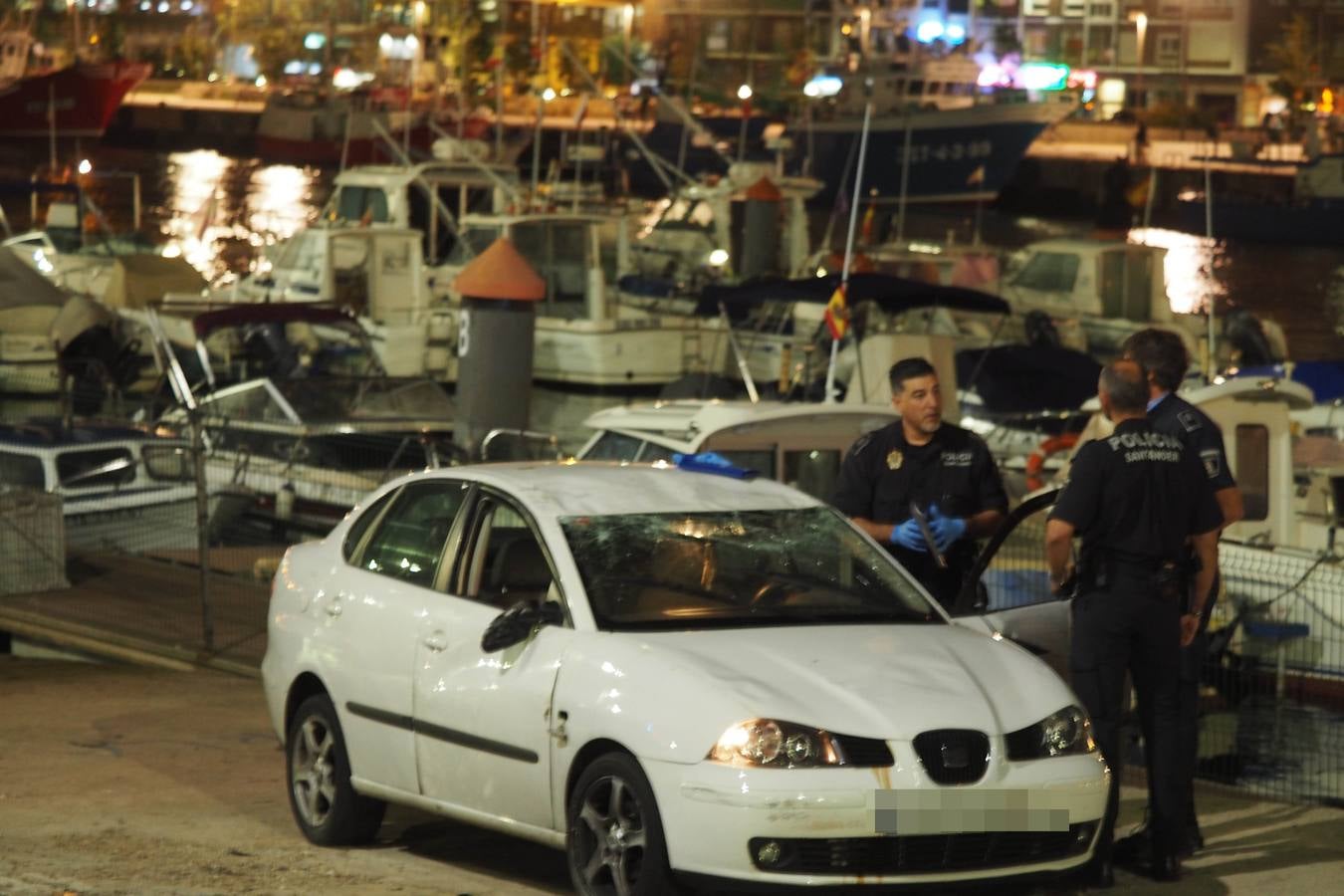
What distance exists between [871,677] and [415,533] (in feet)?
6.83

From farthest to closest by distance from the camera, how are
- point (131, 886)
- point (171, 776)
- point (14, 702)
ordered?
1. point (14, 702)
2. point (171, 776)
3. point (131, 886)

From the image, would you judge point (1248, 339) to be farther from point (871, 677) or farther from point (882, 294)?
point (871, 677)

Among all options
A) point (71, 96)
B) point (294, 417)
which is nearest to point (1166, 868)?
point (294, 417)

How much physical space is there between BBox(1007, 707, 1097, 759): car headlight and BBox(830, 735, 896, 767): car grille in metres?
0.43

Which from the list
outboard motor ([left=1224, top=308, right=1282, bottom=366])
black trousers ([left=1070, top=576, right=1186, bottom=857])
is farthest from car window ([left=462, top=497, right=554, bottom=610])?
outboard motor ([left=1224, top=308, right=1282, bottom=366])

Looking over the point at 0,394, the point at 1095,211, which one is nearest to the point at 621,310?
the point at 0,394

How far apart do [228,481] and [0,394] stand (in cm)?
1223

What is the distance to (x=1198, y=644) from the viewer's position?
779 cm

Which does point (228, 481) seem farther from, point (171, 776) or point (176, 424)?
point (171, 776)

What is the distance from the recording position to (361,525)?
8438mm

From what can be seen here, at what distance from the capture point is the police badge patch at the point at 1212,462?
26.1 feet

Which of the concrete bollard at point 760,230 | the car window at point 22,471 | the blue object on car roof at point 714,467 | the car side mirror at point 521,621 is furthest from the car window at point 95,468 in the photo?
the concrete bollard at point 760,230

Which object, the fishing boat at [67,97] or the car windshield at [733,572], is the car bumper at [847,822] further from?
the fishing boat at [67,97]

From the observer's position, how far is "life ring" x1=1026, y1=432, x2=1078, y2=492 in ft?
58.4
